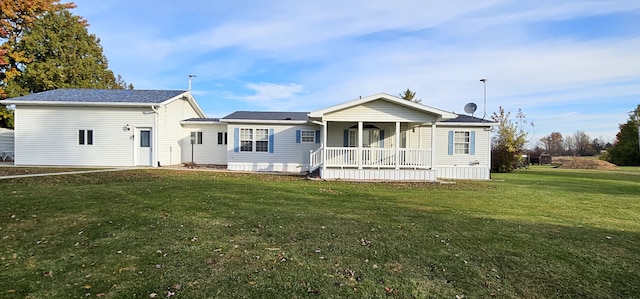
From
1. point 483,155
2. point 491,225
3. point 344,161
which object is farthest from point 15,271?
point 483,155

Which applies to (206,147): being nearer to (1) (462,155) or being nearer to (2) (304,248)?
(1) (462,155)

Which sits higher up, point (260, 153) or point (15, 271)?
point (260, 153)

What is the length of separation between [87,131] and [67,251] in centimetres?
1564

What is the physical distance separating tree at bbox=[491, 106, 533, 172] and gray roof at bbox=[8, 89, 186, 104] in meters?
19.7

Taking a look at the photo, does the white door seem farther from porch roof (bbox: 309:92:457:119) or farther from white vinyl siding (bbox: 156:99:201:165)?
porch roof (bbox: 309:92:457:119)

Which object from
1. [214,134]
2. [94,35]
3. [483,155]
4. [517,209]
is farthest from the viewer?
[94,35]

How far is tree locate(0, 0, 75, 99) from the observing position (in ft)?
77.2

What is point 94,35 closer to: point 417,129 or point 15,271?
point 417,129

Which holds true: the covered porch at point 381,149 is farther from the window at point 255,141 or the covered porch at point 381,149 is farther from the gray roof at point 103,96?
the gray roof at point 103,96

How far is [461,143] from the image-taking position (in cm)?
1703

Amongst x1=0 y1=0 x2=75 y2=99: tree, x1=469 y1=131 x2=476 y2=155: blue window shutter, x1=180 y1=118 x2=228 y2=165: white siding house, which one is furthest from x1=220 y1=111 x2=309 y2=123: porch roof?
x1=0 y1=0 x2=75 y2=99: tree

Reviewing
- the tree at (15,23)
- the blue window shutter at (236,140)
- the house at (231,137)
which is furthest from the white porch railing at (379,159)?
the tree at (15,23)

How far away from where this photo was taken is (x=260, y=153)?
18.1m

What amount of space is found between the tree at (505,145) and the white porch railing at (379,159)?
317 inches
